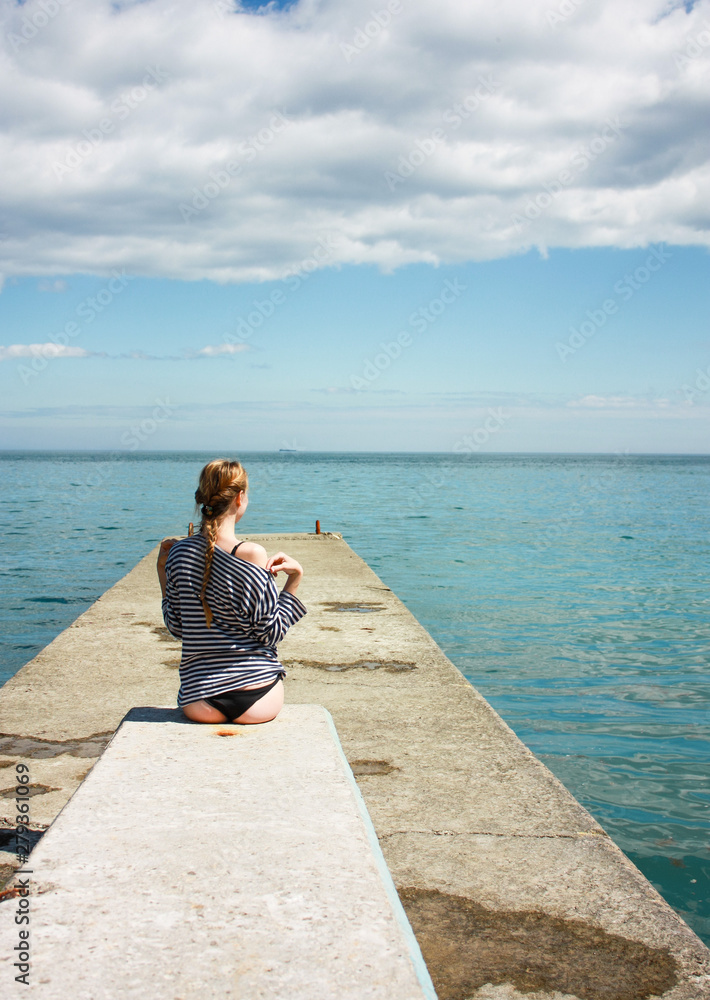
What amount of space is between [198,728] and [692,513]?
94.7ft

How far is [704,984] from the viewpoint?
7.54 ft

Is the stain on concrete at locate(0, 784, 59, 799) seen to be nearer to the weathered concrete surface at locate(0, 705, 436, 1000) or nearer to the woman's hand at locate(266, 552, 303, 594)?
the weathered concrete surface at locate(0, 705, 436, 1000)

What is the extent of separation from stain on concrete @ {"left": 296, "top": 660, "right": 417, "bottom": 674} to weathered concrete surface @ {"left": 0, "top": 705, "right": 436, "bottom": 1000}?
2.92 meters

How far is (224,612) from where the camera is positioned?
328 cm

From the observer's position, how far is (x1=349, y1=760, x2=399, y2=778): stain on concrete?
3.83 m

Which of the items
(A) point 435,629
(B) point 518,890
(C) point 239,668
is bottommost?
(A) point 435,629

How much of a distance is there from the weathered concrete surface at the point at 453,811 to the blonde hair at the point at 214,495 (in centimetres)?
127

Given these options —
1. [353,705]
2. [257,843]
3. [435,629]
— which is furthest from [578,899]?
[435,629]

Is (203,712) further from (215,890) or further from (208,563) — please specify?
(215,890)

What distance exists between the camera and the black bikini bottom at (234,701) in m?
3.24

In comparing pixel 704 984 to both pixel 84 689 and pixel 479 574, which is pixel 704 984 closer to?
pixel 84 689

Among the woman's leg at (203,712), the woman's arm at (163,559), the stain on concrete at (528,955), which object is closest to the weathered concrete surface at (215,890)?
the woman's leg at (203,712)

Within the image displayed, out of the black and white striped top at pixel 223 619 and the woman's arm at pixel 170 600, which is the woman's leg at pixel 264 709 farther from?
the woman's arm at pixel 170 600

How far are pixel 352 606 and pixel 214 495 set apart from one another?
5.21m
